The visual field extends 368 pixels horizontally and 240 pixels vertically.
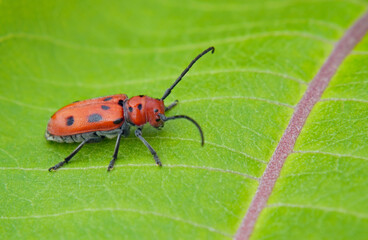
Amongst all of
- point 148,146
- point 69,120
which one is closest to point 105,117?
point 69,120

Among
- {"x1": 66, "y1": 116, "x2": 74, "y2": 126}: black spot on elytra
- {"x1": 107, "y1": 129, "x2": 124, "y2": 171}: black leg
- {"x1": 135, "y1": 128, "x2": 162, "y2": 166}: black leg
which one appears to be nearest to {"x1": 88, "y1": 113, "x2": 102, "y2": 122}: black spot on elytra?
{"x1": 66, "y1": 116, "x2": 74, "y2": 126}: black spot on elytra

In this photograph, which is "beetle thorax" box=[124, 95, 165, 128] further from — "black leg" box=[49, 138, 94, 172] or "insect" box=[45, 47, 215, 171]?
"black leg" box=[49, 138, 94, 172]

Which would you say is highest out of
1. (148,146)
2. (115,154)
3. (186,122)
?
(186,122)

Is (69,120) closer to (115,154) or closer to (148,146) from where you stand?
(115,154)

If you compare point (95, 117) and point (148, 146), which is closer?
point (148, 146)

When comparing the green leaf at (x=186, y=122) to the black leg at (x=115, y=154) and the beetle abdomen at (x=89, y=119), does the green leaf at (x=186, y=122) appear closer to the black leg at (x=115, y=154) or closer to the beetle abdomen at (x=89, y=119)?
the black leg at (x=115, y=154)

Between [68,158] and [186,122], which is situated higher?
[186,122]

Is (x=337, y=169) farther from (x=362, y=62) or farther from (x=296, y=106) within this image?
(x=362, y=62)
